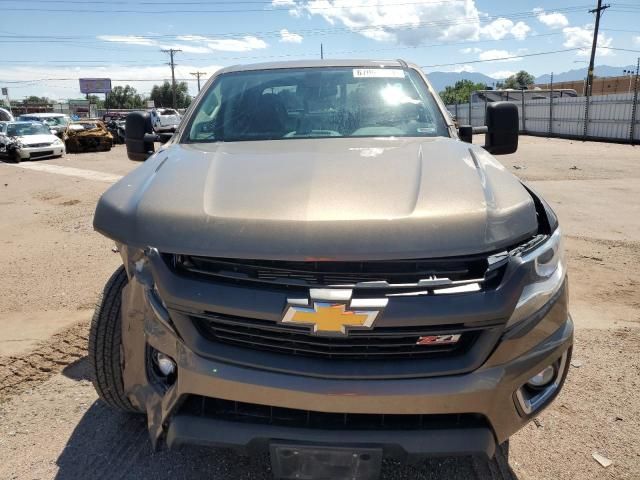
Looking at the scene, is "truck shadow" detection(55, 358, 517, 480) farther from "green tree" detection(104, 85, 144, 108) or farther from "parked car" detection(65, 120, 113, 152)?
"green tree" detection(104, 85, 144, 108)

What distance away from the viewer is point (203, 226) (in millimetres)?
1796

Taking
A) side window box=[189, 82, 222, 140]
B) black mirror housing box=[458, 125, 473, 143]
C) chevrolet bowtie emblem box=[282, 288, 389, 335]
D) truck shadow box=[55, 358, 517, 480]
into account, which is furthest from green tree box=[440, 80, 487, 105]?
chevrolet bowtie emblem box=[282, 288, 389, 335]

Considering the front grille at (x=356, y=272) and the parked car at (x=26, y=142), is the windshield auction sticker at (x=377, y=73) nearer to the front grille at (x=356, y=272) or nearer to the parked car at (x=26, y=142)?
the front grille at (x=356, y=272)

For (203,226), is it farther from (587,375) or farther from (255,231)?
(587,375)

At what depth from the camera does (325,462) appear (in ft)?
5.64

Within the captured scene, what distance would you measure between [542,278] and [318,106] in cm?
181

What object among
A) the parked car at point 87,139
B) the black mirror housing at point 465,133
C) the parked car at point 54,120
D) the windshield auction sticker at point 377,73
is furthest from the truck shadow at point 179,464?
the parked car at point 54,120

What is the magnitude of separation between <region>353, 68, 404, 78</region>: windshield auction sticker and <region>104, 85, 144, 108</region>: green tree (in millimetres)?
97506

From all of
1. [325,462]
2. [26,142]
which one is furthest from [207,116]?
[26,142]

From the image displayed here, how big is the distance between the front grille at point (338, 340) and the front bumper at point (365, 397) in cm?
8

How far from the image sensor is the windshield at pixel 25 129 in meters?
19.8

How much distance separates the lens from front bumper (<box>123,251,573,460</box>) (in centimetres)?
167

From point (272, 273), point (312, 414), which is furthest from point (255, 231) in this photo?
point (312, 414)

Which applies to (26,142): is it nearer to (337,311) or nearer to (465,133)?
(465,133)
